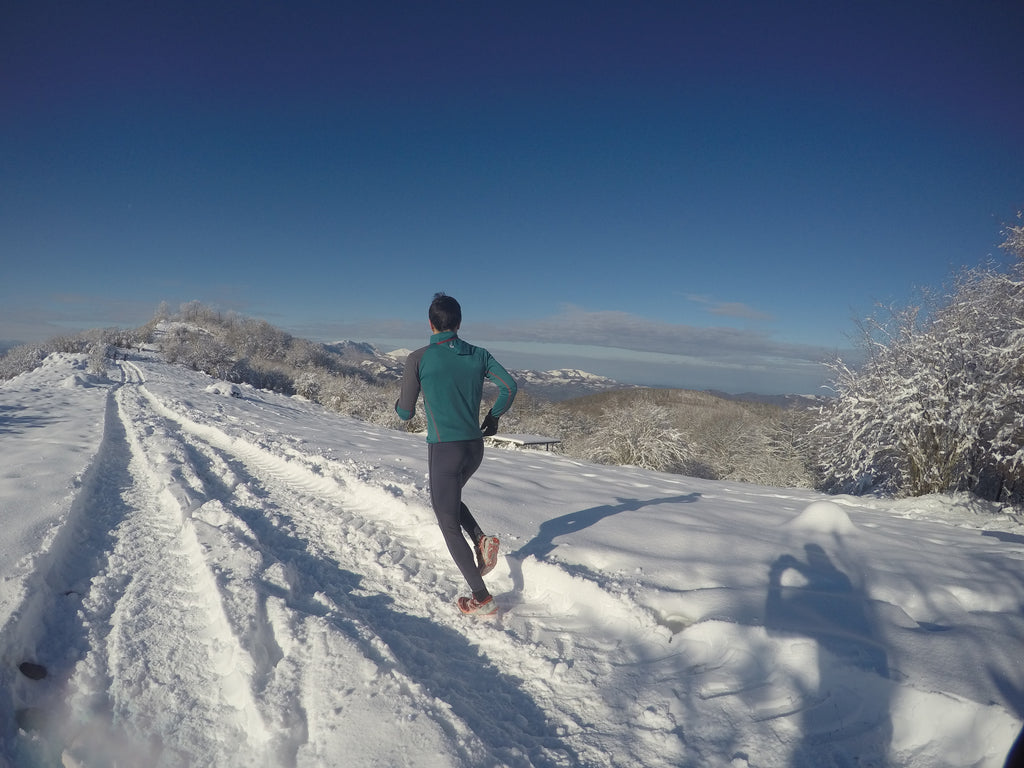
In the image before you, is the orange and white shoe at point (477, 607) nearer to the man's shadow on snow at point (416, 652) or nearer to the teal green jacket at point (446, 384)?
the man's shadow on snow at point (416, 652)

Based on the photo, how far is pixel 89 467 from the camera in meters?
5.64

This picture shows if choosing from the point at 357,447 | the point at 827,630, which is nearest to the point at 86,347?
the point at 357,447

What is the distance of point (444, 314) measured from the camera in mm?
3146

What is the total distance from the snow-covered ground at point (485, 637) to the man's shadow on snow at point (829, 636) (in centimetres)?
1

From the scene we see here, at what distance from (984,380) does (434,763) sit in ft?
33.2

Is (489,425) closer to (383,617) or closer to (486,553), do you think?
(486,553)

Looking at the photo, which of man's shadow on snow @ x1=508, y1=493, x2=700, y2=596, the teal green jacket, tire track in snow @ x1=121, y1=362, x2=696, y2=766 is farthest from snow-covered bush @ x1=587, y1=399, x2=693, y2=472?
the teal green jacket

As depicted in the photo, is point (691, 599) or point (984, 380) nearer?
point (691, 599)

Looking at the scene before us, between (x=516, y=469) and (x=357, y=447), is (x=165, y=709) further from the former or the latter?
(x=357, y=447)

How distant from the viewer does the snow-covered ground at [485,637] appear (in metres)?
1.95

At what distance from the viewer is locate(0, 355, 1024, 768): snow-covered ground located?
6.41 feet

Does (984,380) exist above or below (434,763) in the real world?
above

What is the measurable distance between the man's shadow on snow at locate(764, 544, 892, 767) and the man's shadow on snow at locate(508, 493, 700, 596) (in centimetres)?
166

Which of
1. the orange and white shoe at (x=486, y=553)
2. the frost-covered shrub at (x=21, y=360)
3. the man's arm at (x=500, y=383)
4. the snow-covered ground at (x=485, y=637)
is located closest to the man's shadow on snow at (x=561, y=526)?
the snow-covered ground at (x=485, y=637)
